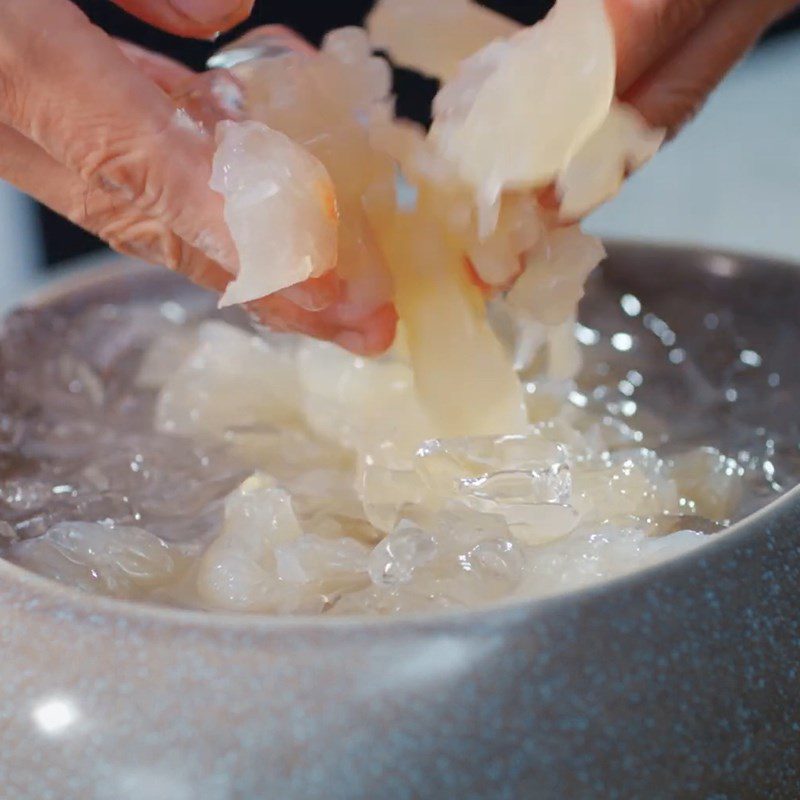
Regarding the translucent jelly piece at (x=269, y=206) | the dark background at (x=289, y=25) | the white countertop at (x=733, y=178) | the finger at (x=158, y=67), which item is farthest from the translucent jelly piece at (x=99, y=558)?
the dark background at (x=289, y=25)

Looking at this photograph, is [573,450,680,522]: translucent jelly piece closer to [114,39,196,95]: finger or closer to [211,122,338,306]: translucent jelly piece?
[211,122,338,306]: translucent jelly piece

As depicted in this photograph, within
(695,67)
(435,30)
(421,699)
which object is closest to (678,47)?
(695,67)

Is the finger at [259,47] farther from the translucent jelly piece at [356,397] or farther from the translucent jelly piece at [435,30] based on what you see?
the translucent jelly piece at [356,397]

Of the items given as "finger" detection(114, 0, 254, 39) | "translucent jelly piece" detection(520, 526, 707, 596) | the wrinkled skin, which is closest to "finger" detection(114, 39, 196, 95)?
the wrinkled skin

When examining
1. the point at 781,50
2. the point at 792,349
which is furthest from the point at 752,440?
the point at 781,50

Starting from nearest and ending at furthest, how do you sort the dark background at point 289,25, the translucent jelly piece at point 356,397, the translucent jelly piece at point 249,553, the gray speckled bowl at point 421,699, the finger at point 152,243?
the gray speckled bowl at point 421,699, the translucent jelly piece at point 249,553, the finger at point 152,243, the translucent jelly piece at point 356,397, the dark background at point 289,25

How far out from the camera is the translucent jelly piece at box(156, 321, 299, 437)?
2.65 feet

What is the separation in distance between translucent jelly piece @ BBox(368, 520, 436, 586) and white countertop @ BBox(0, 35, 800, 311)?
1.13 meters

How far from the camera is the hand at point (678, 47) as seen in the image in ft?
2.52

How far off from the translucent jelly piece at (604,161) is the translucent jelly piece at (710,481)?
153mm

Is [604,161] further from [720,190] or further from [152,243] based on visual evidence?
[720,190]

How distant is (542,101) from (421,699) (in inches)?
12.3

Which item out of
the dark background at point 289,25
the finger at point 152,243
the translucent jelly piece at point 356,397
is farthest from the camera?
the dark background at point 289,25

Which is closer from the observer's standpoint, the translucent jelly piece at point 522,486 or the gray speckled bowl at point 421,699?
the gray speckled bowl at point 421,699
